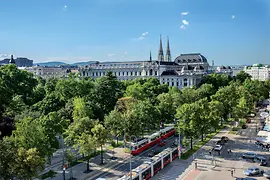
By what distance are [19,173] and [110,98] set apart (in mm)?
48255

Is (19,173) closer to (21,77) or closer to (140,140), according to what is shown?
(140,140)

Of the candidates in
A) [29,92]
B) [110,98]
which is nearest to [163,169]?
[110,98]

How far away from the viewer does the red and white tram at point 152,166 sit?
34412mm

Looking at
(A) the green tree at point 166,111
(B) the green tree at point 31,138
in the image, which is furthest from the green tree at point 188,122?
(B) the green tree at point 31,138

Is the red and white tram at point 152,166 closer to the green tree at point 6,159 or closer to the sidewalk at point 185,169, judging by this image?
the sidewalk at point 185,169

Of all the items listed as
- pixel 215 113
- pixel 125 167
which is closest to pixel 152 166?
pixel 125 167

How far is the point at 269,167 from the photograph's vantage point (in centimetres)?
4181

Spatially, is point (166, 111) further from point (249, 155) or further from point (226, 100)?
point (249, 155)

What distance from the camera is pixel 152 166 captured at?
37.8 meters

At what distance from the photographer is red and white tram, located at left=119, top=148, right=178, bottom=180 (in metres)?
34.4

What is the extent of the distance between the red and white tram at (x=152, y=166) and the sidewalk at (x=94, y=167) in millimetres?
7220

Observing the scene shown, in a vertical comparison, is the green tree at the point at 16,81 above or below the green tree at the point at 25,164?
above

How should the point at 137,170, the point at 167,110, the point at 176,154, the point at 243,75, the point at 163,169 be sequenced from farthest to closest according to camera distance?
the point at 243,75 < the point at 167,110 < the point at 176,154 < the point at 163,169 < the point at 137,170

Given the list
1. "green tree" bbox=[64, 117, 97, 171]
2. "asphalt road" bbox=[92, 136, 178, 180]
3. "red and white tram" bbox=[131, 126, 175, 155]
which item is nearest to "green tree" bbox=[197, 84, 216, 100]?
"red and white tram" bbox=[131, 126, 175, 155]
